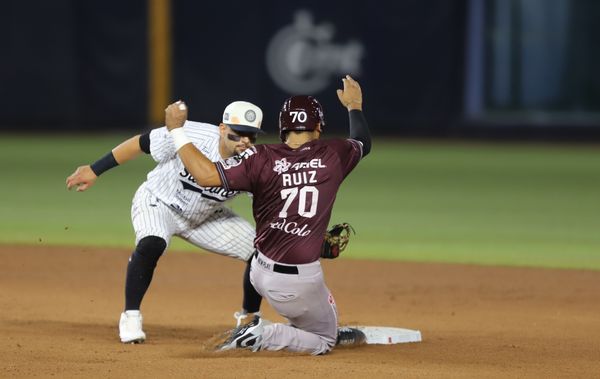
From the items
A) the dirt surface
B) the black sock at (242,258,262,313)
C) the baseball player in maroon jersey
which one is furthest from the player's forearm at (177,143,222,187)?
the black sock at (242,258,262,313)

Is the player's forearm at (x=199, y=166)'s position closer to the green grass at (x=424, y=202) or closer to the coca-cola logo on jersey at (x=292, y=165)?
the coca-cola logo on jersey at (x=292, y=165)

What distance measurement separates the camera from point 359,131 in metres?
6.28

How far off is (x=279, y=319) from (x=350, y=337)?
3.41 ft

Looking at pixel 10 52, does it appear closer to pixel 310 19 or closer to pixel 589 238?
pixel 310 19

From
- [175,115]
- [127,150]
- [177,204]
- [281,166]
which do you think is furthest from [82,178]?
[281,166]

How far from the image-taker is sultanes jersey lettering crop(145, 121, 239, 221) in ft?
21.8

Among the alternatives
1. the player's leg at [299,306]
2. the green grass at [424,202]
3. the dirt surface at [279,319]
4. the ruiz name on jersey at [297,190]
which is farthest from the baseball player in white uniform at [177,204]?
the green grass at [424,202]

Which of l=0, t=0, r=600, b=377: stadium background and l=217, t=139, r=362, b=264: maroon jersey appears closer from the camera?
l=217, t=139, r=362, b=264: maroon jersey

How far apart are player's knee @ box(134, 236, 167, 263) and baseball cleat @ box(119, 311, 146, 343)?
1.10 ft

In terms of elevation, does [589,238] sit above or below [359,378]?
below

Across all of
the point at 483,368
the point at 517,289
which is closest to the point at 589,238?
the point at 517,289

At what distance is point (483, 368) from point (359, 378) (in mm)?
722

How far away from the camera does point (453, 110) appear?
65.7 feet

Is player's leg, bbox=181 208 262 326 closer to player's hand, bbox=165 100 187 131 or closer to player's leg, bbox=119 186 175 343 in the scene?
player's leg, bbox=119 186 175 343
